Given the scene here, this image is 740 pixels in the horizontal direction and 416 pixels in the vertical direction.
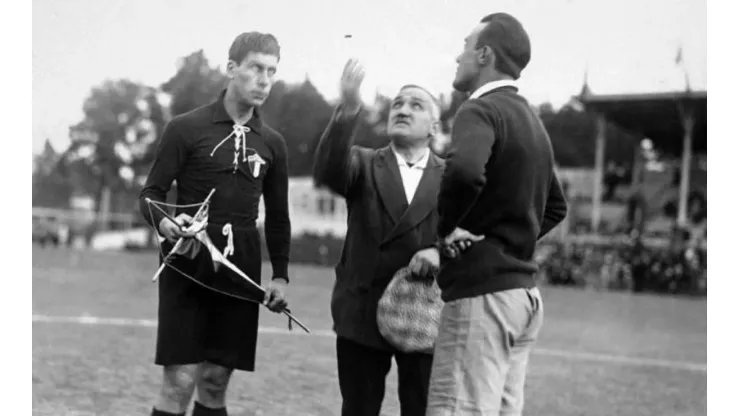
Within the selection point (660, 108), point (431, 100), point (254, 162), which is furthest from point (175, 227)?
point (660, 108)

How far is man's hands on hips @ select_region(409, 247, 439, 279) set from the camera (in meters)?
3.28

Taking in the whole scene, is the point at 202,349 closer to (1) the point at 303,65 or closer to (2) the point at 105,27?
(1) the point at 303,65

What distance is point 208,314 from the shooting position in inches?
150

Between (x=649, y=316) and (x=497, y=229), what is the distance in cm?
935

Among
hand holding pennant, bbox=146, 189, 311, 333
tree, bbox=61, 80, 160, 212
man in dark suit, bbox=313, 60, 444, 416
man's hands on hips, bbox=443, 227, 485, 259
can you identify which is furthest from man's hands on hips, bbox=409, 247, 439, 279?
tree, bbox=61, 80, 160, 212

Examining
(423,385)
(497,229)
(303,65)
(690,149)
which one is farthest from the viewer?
(690,149)

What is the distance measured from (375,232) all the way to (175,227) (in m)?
0.79

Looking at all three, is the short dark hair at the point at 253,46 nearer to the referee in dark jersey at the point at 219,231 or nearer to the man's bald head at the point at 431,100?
the referee in dark jersey at the point at 219,231

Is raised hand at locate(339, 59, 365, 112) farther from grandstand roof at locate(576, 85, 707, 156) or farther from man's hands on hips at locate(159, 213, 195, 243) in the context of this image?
grandstand roof at locate(576, 85, 707, 156)

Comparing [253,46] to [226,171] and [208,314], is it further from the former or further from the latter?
[208,314]

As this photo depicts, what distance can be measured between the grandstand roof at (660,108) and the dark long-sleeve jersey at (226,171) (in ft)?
6.59

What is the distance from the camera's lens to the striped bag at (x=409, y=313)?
3.35 m

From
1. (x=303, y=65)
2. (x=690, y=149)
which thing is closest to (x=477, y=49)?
(x=303, y=65)

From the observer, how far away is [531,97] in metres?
4.75
